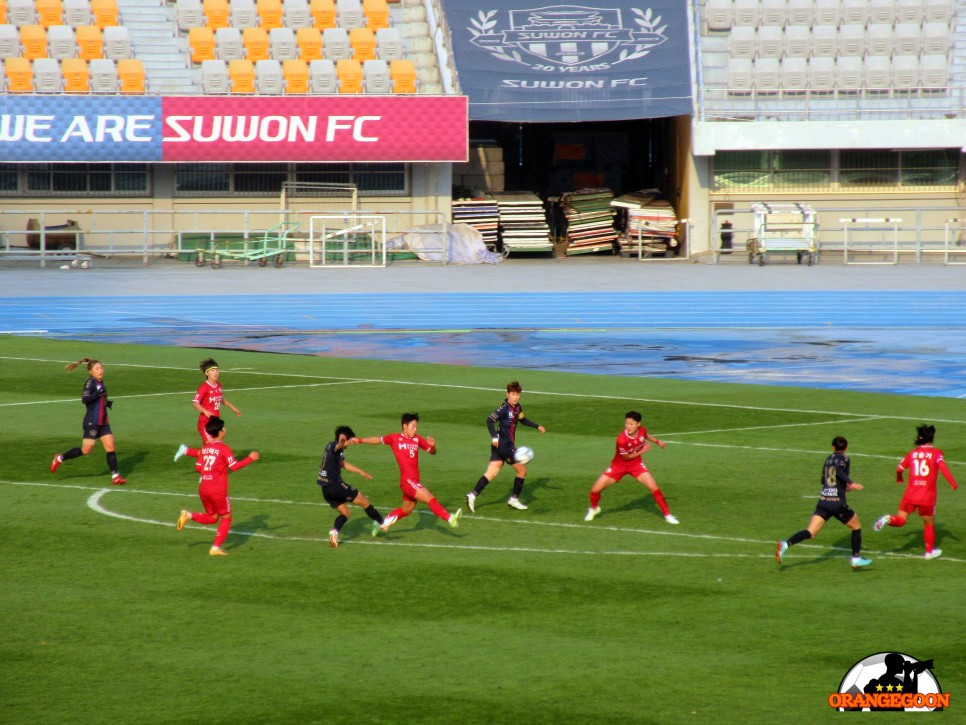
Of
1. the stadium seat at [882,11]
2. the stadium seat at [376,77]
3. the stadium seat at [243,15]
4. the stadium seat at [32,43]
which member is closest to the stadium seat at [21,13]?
the stadium seat at [32,43]

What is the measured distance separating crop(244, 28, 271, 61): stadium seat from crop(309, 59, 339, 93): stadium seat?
188 centimetres

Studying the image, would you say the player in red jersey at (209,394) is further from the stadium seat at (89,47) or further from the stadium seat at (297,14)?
the stadium seat at (297,14)

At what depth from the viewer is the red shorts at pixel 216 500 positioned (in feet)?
39.5

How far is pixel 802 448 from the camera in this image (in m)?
17.4

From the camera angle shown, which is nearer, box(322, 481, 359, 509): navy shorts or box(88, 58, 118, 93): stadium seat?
box(322, 481, 359, 509): navy shorts

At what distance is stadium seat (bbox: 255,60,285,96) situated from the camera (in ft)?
148

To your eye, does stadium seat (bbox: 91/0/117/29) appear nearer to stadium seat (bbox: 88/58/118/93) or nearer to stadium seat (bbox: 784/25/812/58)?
stadium seat (bbox: 88/58/118/93)

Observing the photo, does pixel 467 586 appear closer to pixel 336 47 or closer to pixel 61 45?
pixel 336 47

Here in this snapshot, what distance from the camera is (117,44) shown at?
149 ft

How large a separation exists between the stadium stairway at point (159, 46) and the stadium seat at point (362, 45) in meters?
5.59

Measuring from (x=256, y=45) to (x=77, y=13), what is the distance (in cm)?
617

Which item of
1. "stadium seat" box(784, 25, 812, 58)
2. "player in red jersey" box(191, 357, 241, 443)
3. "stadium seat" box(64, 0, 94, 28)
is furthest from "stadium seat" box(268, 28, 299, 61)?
"player in red jersey" box(191, 357, 241, 443)

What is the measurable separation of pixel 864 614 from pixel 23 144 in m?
37.4

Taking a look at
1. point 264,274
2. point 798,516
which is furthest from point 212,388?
point 264,274
